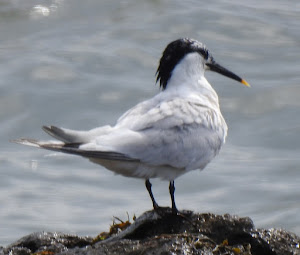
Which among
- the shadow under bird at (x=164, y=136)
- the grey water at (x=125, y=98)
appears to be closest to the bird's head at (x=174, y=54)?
the shadow under bird at (x=164, y=136)

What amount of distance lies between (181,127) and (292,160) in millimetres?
4022

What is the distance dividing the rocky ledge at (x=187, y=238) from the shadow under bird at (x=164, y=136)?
354 mm

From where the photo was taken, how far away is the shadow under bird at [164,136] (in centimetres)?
557

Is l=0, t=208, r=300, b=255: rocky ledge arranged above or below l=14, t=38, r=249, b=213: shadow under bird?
below

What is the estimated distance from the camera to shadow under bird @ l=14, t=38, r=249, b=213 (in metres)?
5.57

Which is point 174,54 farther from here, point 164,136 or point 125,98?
point 125,98

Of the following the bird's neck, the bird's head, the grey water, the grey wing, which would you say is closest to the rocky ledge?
the grey wing

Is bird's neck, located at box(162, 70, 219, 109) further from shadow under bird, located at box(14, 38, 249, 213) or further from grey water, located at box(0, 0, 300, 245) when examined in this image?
grey water, located at box(0, 0, 300, 245)

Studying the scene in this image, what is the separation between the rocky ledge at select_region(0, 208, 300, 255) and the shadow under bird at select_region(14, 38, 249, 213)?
14.0 inches

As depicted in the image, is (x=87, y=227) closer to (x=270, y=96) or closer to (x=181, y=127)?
(x=181, y=127)

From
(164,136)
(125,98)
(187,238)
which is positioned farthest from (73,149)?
(125,98)

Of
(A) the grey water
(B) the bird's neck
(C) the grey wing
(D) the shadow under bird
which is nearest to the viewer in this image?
(C) the grey wing

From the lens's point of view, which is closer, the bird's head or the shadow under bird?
the shadow under bird

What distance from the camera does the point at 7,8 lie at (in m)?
13.7
